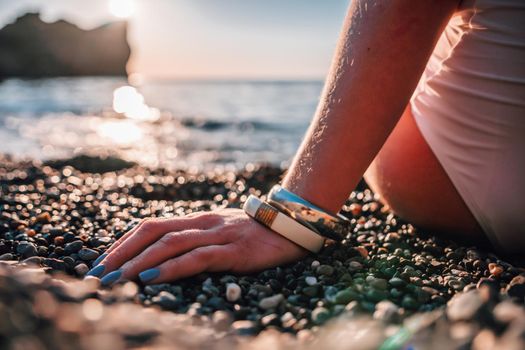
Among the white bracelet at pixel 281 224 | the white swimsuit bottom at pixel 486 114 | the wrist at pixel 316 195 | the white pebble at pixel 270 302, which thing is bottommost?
the white pebble at pixel 270 302

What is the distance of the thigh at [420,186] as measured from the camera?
2535mm

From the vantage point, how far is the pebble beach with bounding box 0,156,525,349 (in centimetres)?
101

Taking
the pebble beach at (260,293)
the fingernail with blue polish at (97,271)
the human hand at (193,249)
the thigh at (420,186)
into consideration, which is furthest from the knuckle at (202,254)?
the thigh at (420,186)

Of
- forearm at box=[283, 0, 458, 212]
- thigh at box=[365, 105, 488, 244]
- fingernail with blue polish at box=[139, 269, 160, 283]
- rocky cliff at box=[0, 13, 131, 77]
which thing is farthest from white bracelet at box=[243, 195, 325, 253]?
rocky cliff at box=[0, 13, 131, 77]

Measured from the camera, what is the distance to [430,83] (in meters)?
2.52

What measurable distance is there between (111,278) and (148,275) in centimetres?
17

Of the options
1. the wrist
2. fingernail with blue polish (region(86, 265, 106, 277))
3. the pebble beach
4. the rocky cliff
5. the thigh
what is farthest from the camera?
the rocky cliff

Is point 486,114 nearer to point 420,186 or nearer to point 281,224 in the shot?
point 420,186

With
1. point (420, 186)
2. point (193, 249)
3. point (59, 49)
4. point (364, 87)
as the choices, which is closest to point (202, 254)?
point (193, 249)

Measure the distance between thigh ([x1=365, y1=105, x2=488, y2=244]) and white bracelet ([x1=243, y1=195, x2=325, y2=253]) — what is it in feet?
2.75

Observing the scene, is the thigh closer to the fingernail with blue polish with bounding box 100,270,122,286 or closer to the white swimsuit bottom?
the white swimsuit bottom

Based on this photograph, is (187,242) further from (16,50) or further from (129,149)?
(16,50)

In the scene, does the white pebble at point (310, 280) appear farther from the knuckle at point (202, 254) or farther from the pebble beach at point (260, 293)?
the knuckle at point (202, 254)

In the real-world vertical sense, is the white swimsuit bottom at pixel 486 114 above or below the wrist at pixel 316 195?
above
